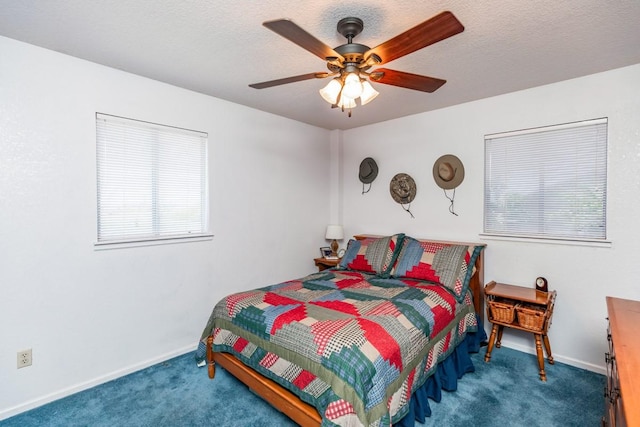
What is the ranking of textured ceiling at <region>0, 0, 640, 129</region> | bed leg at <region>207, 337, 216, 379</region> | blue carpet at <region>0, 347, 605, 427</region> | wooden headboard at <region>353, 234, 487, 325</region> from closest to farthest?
1. textured ceiling at <region>0, 0, 640, 129</region>
2. blue carpet at <region>0, 347, 605, 427</region>
3. bed leg at <region>207, 337, 216, 379</region>
4. wooden headboard at <region>353, 234, 487, 325</region>

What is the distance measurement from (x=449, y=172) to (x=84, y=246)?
340 centimetres

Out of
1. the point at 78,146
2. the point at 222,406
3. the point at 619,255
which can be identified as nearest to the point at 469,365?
the point at 619,255

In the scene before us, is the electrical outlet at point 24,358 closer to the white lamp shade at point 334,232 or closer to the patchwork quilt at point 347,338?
the patchwork quilt at point 347,338

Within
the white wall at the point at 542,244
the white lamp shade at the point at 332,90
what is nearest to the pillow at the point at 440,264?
the white wall at the point at 542,244

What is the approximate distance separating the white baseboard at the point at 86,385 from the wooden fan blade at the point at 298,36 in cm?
279

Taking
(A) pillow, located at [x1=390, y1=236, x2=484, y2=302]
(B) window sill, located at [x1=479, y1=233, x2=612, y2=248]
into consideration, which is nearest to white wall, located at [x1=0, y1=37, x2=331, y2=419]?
(A) pillow, located at [x1=390, y1=236, x2=484, y2=302]

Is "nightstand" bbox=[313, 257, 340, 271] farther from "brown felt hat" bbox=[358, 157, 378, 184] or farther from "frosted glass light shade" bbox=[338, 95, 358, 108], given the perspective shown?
"frosted glass light shade" bbox=[338, 95, 358, 108]

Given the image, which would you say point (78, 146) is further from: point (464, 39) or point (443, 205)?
point (443, 205)

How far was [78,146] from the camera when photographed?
236 centimetres

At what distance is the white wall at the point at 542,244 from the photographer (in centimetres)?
249

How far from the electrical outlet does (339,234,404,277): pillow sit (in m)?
2.63

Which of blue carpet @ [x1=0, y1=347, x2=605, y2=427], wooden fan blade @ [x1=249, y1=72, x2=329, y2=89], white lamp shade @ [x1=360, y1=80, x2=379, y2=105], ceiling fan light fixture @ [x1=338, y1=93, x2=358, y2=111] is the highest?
wooden fan blade @ [x1=249, y1=72, x2=329, y2=89]

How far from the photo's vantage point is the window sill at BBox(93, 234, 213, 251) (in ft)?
8.16

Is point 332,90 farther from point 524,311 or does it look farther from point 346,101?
point 524,311
